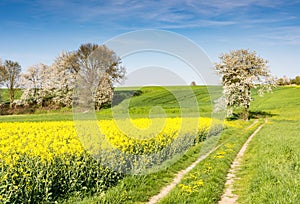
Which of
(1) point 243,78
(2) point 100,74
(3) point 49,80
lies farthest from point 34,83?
(1) point 243,78

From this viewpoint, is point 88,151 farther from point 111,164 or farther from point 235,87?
point 235,87

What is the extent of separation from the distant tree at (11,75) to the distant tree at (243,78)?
4394 cm

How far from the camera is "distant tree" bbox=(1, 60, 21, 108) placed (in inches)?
2478

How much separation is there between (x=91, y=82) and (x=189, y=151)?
29.7 m

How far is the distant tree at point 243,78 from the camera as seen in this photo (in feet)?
129

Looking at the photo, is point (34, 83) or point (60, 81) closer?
point (60, 81)

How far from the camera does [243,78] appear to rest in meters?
39.3

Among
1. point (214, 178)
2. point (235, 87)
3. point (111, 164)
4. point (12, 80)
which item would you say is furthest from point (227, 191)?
point (12, 80)

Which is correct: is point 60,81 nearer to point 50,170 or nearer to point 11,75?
point 11,75

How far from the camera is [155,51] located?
14539mm

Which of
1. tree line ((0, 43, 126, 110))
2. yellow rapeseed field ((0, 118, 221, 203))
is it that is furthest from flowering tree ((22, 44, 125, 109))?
yellow rapeseed field ((0, 118, 221, 203))

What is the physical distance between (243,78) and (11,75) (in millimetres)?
46432

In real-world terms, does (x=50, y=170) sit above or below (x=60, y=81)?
below

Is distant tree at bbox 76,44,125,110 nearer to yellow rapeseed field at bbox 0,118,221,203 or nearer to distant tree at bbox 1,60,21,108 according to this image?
distant tree at bbox 1,60,21,108
